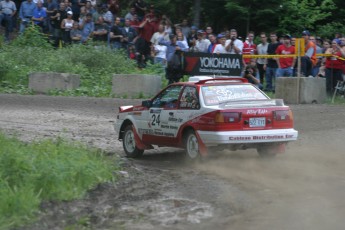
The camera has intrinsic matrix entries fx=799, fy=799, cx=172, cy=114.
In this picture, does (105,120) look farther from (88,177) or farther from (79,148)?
(88,177)

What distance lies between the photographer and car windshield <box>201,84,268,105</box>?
46.8 ft

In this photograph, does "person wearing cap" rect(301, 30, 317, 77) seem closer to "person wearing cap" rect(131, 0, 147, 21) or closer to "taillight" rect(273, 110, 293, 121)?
"person wearing cap" rect(131, 0, 147, 21)

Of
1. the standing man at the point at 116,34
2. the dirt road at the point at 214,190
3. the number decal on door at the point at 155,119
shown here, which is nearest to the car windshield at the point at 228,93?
the dirt road at the point at 214,190

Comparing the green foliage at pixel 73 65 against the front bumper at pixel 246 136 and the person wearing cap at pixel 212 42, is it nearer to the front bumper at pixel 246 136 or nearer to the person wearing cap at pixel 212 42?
the person wearing cap at pixel 212 42

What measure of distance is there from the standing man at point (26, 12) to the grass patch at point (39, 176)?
18.6 m

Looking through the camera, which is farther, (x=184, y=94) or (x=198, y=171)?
(x=184, y=94)

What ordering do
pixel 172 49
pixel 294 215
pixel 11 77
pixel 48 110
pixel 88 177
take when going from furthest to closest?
pixel 11 77 < pixel 172 49 < pixel 48 110 < pixel 88 177 < pixel 294 215

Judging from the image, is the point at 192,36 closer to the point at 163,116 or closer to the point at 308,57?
the point at 308,57

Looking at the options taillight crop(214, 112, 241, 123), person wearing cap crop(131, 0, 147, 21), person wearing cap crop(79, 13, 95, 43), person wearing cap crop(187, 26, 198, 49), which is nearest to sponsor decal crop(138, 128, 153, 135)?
taillight crop(214, 112, 241, 123)

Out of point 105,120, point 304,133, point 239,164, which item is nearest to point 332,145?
point 304,133

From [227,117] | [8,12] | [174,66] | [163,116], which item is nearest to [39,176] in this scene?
[227,117]

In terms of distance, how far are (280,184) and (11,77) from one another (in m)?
16.2

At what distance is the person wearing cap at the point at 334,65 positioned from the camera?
23.7m

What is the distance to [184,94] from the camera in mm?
14734
